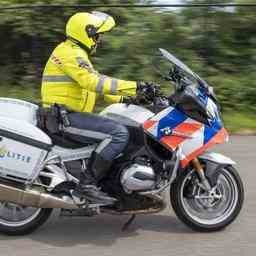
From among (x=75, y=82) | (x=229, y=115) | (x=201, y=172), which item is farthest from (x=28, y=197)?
(x=229, y=115)

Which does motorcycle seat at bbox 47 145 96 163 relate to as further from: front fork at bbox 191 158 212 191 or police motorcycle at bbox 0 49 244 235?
front fork at bbox 191 158 212 191

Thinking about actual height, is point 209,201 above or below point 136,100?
below

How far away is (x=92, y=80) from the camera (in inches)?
232

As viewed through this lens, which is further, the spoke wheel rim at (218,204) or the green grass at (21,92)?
the green grass at (21,92)

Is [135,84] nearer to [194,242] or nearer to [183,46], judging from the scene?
[194,242]

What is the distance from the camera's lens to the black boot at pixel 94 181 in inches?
235

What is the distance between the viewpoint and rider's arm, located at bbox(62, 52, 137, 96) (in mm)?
5867

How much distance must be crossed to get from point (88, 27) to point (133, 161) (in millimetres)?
1064

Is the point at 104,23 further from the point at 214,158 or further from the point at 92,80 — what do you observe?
the point at 214,158

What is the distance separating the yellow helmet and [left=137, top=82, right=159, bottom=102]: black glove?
0.50m

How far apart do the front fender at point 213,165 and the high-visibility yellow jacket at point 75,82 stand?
2.65 ft

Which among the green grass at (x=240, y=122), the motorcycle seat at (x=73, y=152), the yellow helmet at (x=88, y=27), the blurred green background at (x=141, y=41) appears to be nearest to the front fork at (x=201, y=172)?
the motorcycle seat at (x=73, y=152)

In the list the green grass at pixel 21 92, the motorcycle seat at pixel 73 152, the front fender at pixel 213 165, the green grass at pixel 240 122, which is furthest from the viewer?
the green grass at pixel 21 92

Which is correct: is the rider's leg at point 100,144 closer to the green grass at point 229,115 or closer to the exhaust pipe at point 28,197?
the exhaust pipe at point 28,197
